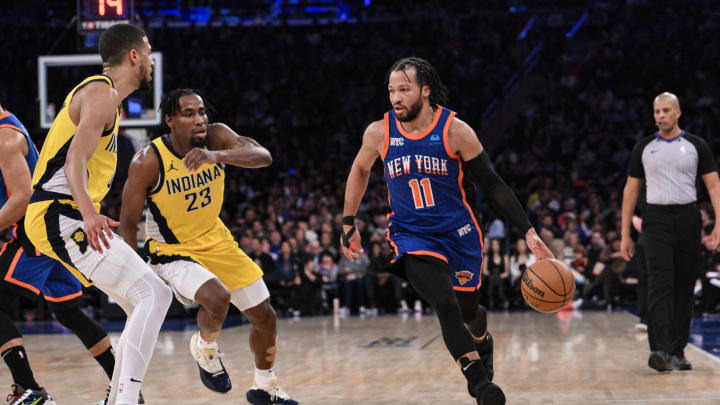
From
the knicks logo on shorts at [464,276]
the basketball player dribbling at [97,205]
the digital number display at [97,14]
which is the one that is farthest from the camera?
the digital number display at [97,14]

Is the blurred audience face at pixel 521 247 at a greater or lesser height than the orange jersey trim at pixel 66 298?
lesser

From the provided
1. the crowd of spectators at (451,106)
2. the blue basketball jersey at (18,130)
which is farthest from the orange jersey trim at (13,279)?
the crowd of spectators at (451,106)

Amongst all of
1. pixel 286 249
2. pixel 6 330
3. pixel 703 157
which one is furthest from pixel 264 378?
pixel 286 249

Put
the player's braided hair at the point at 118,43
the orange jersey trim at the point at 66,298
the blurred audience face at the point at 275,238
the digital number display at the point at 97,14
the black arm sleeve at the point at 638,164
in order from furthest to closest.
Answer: the blurred audience face at the point at 275,238 → the digital number display at the point at 97,14 → the black arm sleeve at the point at 638,164 → the orange jersey trim at the point at 66,298 → the player's braided hair at the point at 118,43

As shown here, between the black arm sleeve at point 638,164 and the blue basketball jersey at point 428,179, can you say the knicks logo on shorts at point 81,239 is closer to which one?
the blue basketball jersey at point 428,179

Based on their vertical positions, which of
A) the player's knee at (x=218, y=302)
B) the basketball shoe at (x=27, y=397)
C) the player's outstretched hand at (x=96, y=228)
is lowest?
the basketball shoe at (x=27, y=397)

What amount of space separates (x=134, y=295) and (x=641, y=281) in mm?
6791

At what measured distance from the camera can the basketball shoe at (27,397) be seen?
4.83 metres

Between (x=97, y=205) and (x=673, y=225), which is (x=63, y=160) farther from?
(x=673, y=225)

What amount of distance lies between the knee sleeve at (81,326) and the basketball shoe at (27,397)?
1.21 feet

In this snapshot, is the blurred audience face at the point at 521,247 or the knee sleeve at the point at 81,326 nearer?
the knee sleeve at the point at 81,326

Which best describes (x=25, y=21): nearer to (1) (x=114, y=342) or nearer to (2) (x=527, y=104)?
(2) (x=527, y=104)

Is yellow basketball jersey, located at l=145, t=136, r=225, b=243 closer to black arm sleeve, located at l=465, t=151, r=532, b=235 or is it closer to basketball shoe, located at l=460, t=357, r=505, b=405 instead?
black arm sleeve, located at l=465, t=151, r=532, b=235

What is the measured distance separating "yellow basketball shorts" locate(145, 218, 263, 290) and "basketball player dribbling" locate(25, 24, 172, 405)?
72 cm
